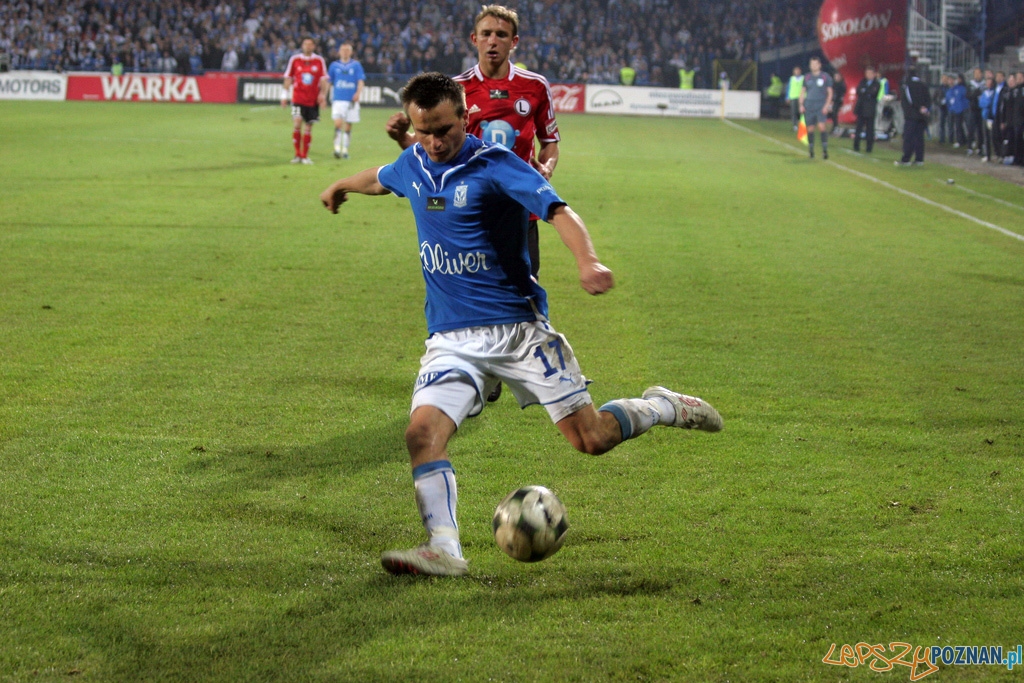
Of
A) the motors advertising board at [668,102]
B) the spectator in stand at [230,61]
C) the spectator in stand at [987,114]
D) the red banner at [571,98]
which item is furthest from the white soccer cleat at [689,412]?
the spectator in stand at [230,61]

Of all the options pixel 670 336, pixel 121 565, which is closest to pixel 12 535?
pixel 121 565

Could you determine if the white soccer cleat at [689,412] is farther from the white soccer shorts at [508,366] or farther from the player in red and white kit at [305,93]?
the player in red and white kit at [305,93]

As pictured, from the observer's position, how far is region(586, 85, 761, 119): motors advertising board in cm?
4172

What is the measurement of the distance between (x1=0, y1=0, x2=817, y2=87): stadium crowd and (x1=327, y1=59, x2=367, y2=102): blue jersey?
71.0ft

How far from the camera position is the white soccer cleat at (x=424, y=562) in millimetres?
3938

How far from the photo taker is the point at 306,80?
19922mm

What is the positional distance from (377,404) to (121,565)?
244 cm

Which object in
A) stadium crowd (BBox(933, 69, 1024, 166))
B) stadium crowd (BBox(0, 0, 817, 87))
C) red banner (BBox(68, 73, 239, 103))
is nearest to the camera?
stadium crowd (BBox(933, 69, 1024, 166))

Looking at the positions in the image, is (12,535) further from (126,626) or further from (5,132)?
(5,132)

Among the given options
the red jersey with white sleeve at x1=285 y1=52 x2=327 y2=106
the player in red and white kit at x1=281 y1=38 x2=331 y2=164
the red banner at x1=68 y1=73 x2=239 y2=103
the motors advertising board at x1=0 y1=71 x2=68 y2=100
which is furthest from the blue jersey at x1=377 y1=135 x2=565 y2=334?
the red banner at x1=68 y1=73 x2=239 y2=103

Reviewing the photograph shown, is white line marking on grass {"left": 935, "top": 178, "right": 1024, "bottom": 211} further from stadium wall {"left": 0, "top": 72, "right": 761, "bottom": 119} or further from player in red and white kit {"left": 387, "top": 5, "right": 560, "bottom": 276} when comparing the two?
stadium wall {"left": 0, "top": 72, "right": 761, "bottom": 119}

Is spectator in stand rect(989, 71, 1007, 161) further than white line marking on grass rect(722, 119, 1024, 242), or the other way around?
spectator in stand rect(989, 71, 1007, 161)

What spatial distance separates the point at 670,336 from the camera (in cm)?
823

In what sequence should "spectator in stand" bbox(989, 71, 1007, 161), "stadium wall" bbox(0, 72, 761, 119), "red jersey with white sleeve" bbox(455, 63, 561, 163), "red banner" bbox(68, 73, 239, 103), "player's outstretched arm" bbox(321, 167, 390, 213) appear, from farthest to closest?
1. "red banner" bbox(68, 73, 239, 103)
2. "stadium wall" bbox(0, 72, 761, 119)
3. "spectator in stand" bbox(989, 71, 1007, 161)
4. "red jersey with white sleeve" bbox(455, 63, 561, 163)
5. "player's outstretched arm" bbox(321, 167, 390, 213)
